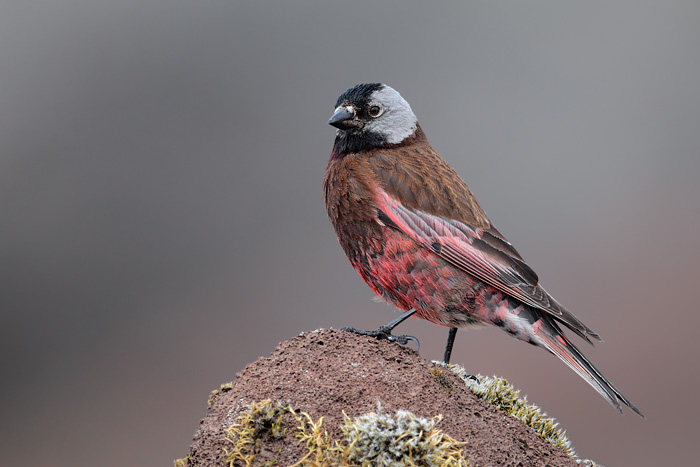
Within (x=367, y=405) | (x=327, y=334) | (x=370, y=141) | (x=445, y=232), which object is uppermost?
(x=370, y=141)

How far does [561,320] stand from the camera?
4.50 metres

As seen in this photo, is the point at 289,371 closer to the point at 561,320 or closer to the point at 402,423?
the point at 402,423

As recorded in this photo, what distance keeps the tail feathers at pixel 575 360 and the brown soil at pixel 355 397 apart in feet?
1.70

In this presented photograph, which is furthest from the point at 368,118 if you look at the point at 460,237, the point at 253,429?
the point at 253,429

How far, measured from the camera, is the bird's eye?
5.30 m

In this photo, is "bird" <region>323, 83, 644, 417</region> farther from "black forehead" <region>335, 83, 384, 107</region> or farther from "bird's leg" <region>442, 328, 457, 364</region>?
"black forehead" <region>335, 83, 384, 107</region>

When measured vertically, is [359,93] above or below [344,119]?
above

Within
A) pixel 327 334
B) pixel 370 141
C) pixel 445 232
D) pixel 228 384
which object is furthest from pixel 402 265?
pixel 228 384

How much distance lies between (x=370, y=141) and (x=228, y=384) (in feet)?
7.62

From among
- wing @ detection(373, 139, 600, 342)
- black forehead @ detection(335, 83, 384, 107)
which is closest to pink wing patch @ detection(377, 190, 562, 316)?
wing @ detection(373, 139, 600, 342)

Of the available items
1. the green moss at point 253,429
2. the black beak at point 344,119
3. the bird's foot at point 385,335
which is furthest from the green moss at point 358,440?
the black beak at point 344,119

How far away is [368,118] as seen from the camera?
17.5ft

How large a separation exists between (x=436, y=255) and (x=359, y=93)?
158 cm

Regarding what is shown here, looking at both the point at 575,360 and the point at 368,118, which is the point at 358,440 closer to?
the point at 575,360
